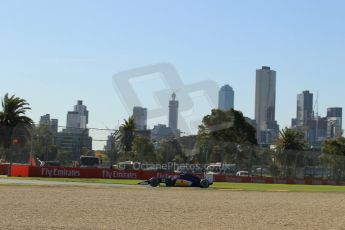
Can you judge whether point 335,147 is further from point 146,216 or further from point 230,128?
point 146,216

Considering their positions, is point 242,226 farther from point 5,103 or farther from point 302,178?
point 5,103

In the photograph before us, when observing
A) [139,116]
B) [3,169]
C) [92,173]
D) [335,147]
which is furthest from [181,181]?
[335,147]

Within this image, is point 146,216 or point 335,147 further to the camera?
point 335,147

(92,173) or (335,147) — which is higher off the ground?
(335,147)

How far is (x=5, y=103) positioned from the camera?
7538cm

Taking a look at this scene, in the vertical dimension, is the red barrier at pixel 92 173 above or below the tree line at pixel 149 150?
below

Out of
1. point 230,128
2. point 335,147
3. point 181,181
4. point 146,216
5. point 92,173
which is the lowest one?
point 92,173

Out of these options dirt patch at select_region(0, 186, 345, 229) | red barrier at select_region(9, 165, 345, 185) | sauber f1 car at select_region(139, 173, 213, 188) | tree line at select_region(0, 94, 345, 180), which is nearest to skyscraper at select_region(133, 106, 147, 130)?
tree line at select_region(0, 94, 345, 180)

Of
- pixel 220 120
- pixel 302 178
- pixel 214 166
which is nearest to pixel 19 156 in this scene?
pixel 214 166

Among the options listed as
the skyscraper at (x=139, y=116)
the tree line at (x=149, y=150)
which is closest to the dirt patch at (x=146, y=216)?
the tree line at (x=149, y=150)

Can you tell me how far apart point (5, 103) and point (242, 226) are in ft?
211

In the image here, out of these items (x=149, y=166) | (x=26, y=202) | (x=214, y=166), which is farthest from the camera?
(x=214, y=166)

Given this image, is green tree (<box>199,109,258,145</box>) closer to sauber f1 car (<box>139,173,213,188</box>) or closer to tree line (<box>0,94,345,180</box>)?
tree line (<box>0,94,345,180</box>)

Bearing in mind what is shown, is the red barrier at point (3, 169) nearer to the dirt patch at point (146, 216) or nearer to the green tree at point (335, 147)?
the dirt patch at point (146, 216)
